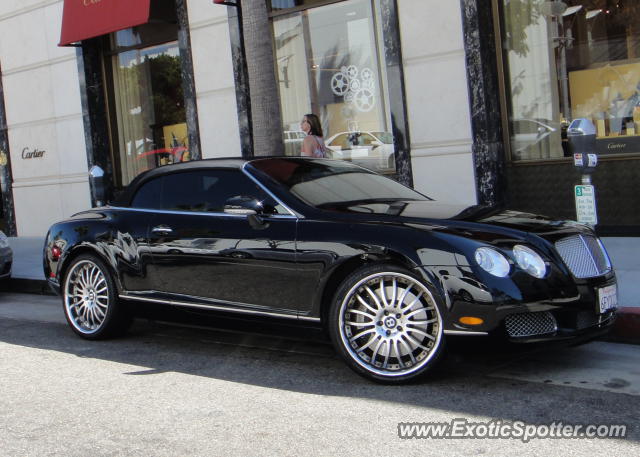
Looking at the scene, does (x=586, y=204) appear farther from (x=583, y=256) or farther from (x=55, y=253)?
(x=55, y=253)

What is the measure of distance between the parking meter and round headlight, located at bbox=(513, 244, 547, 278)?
1.73 meters

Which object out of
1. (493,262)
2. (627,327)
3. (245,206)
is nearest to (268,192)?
(245,206)

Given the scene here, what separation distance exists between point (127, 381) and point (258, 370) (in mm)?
859

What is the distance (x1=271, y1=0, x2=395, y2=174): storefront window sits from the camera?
37.4ft

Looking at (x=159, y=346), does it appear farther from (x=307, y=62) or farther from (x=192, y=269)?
(x=307, y=62)

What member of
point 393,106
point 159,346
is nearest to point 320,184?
point 159,346

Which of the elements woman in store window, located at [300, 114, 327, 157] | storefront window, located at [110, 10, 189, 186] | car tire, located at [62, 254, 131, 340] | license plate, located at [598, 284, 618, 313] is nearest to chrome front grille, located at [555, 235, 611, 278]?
license plate, located at [598, 284, 618, 313]

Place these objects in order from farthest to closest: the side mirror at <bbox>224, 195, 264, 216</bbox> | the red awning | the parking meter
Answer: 1. the red awning
2. the parking meter
3. the side mirror at <bbox>224, 195, 264, 216</bbox>

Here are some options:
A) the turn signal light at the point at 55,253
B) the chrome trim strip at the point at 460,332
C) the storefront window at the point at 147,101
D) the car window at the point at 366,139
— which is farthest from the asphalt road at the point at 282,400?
the storefront window at the point at 147,101

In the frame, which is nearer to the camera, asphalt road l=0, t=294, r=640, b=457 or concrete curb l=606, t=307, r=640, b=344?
asphalt road l=0, t=294, r=640, b=457

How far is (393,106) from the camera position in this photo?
10.8 m

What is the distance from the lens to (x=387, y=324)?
15.8ft

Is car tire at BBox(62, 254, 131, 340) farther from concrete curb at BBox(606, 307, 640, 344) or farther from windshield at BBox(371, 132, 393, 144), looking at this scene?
windshield at BBox(371, 132, 393, 144)

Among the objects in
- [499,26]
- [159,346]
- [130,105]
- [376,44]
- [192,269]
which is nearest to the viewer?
[192,269]
